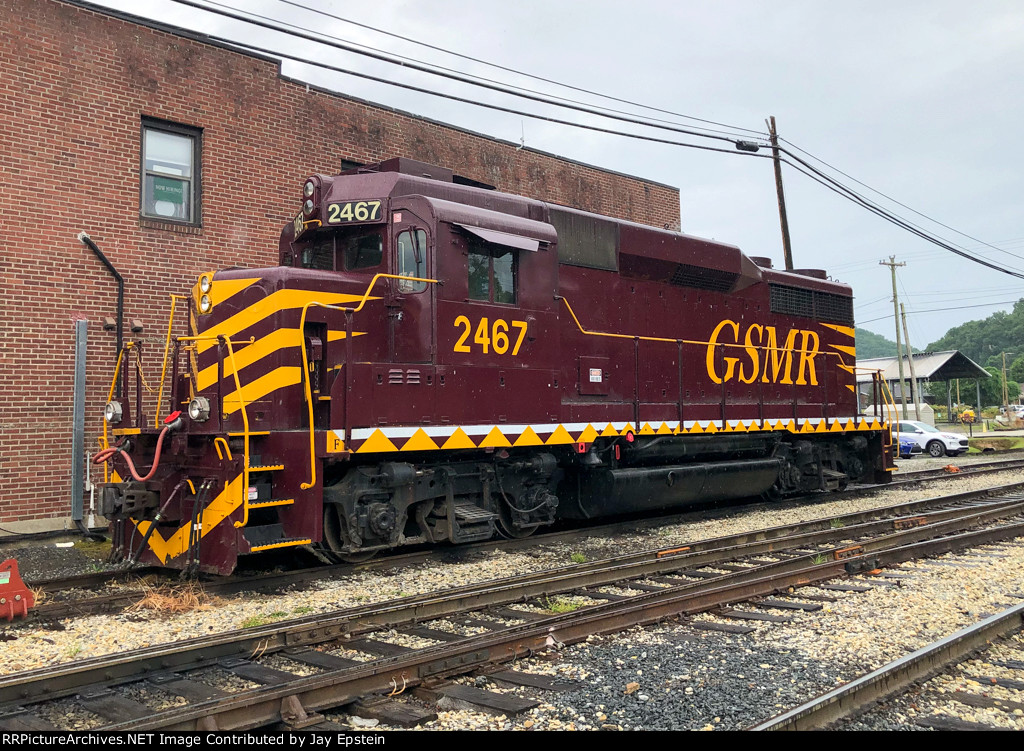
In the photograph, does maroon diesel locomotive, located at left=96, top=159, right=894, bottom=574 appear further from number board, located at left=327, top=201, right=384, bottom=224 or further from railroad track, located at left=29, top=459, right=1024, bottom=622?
railroad track, located at left=29, top=459, right=1024, bottom=622

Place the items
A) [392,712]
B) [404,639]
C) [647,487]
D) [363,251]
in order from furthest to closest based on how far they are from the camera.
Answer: [647,487]
[363,251]
[404,639]
[392,712]

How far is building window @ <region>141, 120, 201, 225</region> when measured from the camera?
11125mm

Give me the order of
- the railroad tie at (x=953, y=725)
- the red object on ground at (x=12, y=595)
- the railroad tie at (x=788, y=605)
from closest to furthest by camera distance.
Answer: the railroad tie at (x=953, y=725) < the red object on ground at (x=12, y=595) < the railroad tie at (x=788, y=605)

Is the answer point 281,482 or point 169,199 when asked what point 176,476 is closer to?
point 281,482

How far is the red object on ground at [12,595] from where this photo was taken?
229 inches

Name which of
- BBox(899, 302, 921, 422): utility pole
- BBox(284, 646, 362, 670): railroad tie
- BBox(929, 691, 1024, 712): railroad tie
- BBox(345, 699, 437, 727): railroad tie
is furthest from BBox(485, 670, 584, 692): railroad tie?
BBox(899, 302, 921, 422): utility pole

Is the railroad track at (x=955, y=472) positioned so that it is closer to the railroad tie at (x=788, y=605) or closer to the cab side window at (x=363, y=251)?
the railroad tie at (x=788, y=605)

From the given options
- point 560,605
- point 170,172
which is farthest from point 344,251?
point 170,172

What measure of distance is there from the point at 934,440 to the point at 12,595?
2712cm

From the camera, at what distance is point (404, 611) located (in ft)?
19.2

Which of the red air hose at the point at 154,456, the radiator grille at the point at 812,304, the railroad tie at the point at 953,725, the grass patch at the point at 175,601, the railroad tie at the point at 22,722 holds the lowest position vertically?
the railroad tie at the point at 953,725

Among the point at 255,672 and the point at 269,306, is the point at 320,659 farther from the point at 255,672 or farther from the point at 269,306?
the point at 269,306

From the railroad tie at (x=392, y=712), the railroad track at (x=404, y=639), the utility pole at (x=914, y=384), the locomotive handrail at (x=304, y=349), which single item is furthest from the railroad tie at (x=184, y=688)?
the utility pole at (x=914, y=384)

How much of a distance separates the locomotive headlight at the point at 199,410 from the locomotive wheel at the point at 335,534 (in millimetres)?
1424
